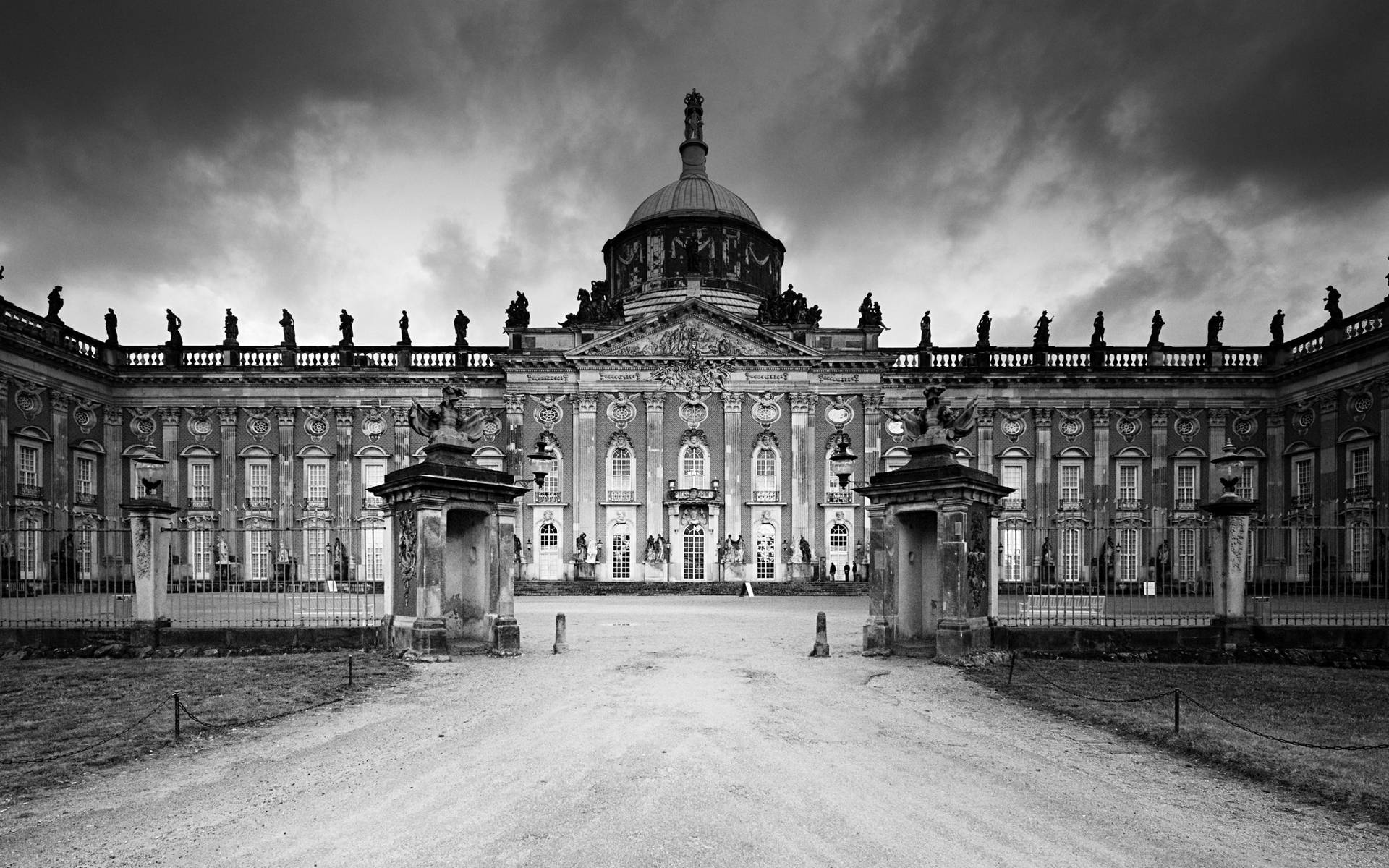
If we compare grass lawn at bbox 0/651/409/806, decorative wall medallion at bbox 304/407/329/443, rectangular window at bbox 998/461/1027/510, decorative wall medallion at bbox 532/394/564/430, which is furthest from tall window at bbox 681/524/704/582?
grass lawn at bbox 0/651/409/806

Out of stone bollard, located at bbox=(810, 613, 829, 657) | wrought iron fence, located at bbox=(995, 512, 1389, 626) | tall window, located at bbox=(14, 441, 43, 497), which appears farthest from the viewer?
tall window, located at bbox=(14, 441, 43, 497)

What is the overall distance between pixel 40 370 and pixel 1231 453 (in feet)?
141

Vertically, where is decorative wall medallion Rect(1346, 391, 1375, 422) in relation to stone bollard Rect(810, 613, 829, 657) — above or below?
above

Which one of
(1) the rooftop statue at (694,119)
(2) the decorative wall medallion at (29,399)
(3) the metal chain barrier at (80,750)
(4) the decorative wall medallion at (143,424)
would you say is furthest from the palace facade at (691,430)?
(3) the metal chain barrier at (80,750)

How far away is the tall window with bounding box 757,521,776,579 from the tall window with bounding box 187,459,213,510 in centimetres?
2688

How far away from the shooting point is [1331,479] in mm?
36531

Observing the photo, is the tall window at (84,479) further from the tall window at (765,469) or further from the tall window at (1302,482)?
the tall window at (1302,482)

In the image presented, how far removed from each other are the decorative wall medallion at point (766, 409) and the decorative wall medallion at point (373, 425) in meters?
18.7

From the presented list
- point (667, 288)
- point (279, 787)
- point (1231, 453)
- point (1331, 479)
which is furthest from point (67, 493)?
point (1331, 479)

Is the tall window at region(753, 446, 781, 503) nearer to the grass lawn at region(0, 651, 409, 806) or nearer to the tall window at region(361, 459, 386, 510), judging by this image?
the tall window at region(361, 459, 386, 510)

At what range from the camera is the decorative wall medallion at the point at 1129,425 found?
4334cm

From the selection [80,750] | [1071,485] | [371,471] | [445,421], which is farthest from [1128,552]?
[80,750]

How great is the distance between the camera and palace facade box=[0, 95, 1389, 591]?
42.2 m

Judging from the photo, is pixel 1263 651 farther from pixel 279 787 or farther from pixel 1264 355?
pixel 1264 355
